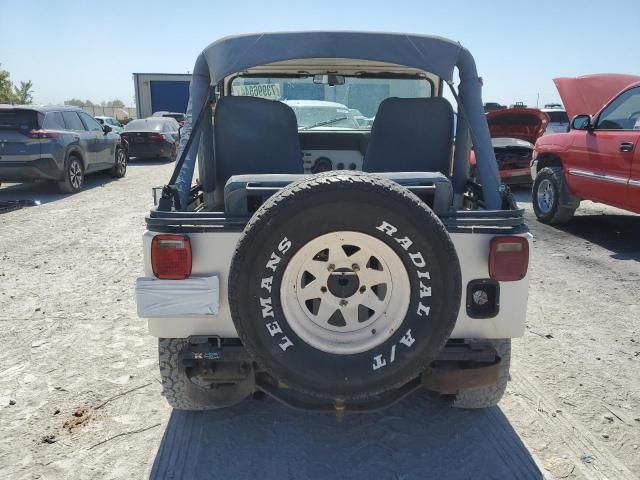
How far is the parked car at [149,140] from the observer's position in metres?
16.2

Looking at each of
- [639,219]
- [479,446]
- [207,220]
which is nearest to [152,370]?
[207,220]

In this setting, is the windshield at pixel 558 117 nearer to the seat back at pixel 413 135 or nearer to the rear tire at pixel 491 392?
the seat back at pixel 413 135

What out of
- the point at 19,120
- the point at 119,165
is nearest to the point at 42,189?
the point at 19,120

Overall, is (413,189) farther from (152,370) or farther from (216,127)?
(152,370)

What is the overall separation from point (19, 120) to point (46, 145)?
63cm

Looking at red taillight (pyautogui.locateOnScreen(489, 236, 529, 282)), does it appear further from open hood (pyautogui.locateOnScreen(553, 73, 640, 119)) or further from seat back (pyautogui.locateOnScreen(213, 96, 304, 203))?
open hood (pyautogui.locateOnScreen(553, 73, 640, 119))

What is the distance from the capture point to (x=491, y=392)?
276 centimetres

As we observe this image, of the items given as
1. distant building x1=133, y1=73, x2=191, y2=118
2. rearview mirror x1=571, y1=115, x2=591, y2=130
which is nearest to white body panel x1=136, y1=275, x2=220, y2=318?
rearview mirror x1=571, y1=115, x2=591, y2=130

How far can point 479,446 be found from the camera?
263cm

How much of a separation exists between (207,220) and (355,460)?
1377mm

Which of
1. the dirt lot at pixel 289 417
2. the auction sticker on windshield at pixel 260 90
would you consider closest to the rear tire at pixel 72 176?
the dirt lot at pixel 289 417

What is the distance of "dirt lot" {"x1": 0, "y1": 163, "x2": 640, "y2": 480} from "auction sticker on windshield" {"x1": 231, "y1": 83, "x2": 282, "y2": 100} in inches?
81.6

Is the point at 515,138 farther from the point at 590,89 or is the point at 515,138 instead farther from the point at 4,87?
the point at 4,87

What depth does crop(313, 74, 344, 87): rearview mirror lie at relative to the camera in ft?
13.6
